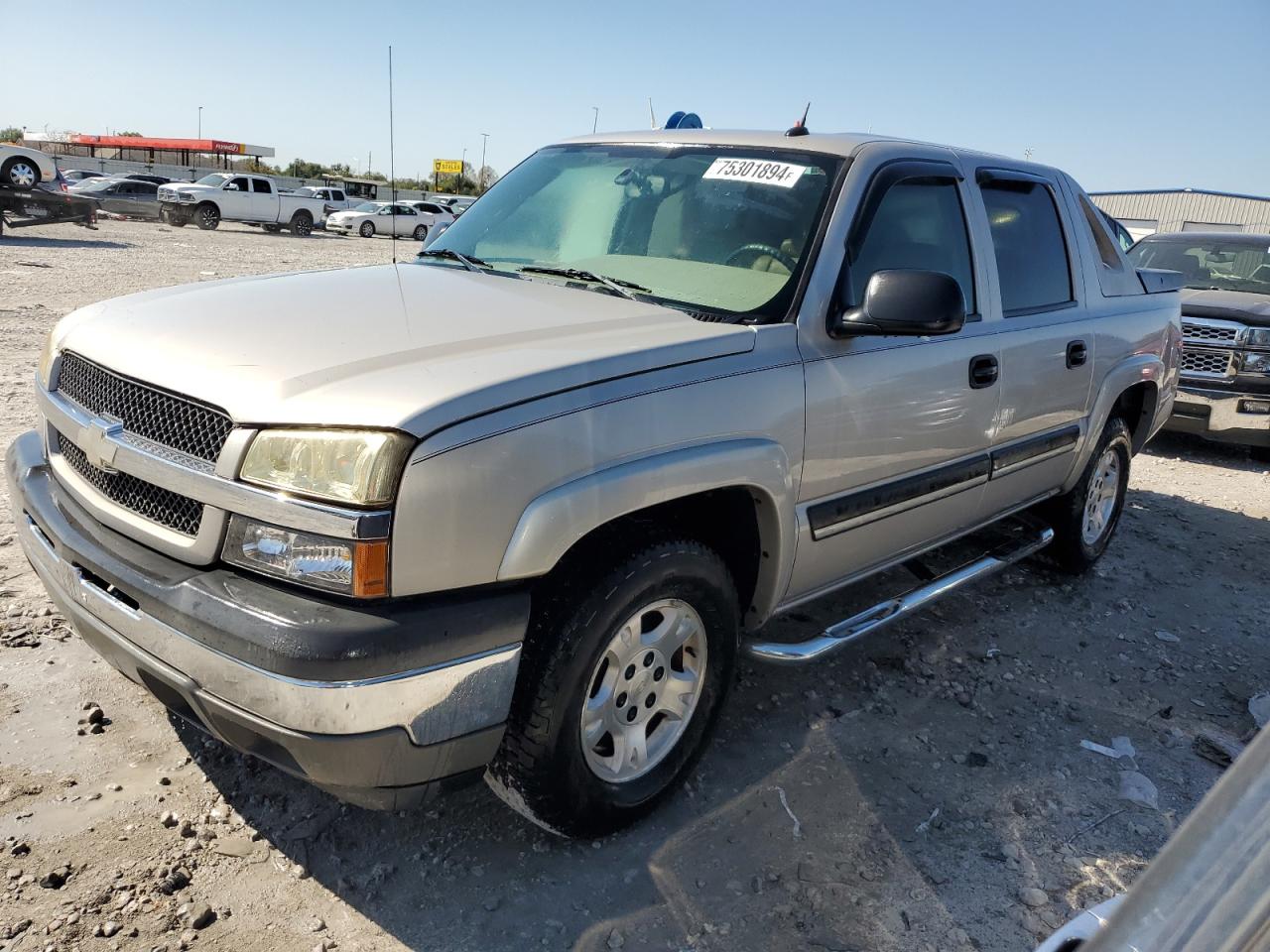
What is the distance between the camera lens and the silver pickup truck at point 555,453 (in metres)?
2.00

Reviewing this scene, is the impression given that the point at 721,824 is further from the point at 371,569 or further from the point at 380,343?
the point at 380,343

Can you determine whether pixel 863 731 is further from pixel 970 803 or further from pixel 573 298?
pixel 573 298

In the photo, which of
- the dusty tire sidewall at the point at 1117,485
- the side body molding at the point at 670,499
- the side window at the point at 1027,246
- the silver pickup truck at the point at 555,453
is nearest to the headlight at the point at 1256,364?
the dusty tire sidewall at the point at 1117,485

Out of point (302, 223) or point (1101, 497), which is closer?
point (1101, 497)

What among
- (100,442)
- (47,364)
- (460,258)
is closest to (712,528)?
(460,258)

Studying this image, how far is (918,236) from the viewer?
11.0 feet

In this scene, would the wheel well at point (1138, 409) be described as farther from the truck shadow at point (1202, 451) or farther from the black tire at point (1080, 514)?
the truck shadow at point (1202, 451)

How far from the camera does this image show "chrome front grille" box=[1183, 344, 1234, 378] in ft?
25.2

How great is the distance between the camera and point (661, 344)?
246 cm

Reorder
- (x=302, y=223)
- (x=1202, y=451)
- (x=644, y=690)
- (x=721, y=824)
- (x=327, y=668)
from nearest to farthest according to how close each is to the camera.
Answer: (x=327, y=668) < (x=644, y=690) < (x=721, y=824) < (x=1202, y=451) < (x=302, y=223)

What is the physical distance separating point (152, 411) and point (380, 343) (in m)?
0.55

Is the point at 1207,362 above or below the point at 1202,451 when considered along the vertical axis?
above

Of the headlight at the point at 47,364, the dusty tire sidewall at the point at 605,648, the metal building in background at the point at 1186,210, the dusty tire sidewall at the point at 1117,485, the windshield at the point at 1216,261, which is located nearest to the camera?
the dusty tire sidewall at the point at 605,648

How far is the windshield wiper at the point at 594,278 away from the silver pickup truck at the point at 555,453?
0.01 metres
